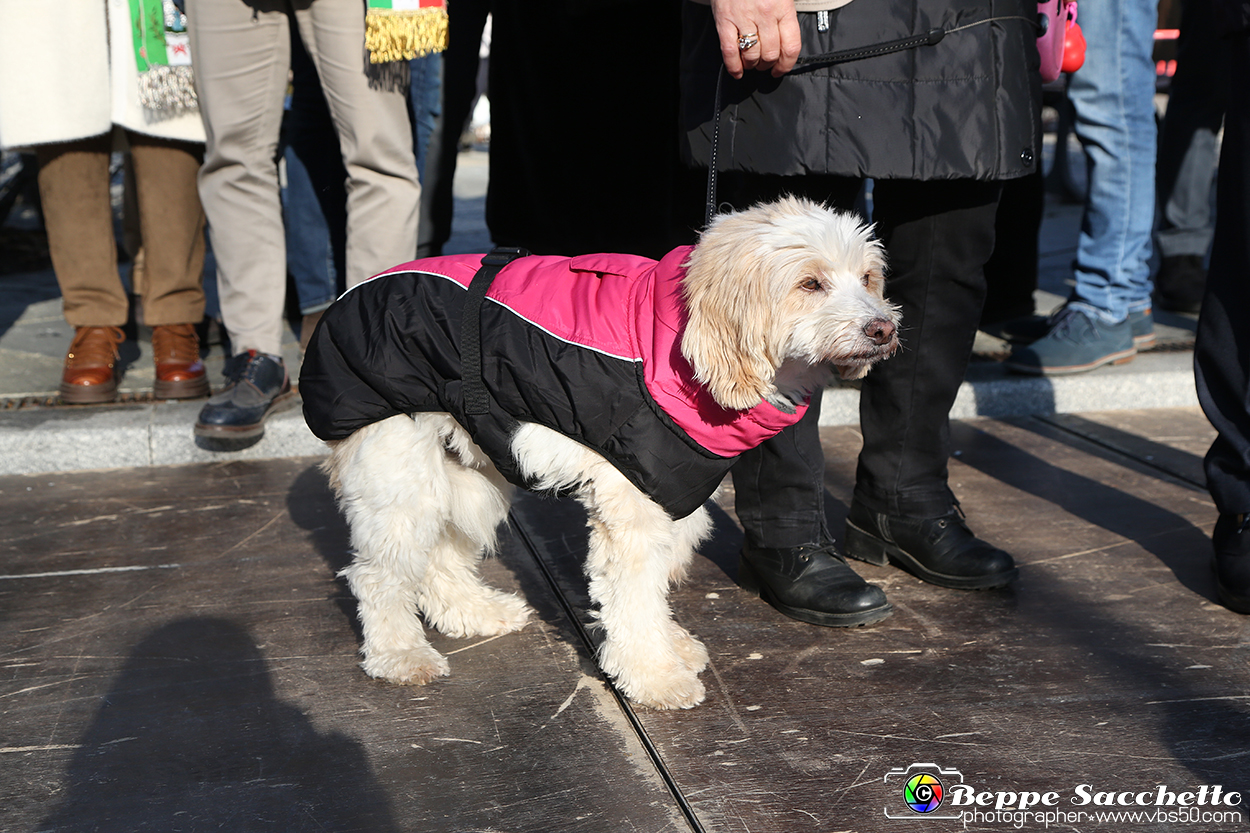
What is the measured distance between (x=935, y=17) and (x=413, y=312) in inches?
58.8

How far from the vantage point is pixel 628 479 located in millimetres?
2588

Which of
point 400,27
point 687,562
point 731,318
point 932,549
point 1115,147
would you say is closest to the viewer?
point 731,318

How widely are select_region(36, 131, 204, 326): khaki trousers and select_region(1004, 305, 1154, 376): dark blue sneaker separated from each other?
12.5 feet

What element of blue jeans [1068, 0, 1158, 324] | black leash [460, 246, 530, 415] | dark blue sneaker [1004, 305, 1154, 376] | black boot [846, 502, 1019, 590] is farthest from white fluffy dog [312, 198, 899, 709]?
blue jeans [1068, 0, 1158, 324]

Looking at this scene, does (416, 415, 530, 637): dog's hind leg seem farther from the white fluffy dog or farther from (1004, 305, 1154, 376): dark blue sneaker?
(1004, 305, 1154, 376): dark blue sneaker

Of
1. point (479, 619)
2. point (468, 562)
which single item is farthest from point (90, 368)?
point (479, 619)

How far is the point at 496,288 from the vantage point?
267 centimetres

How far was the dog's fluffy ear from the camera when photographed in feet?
7.91

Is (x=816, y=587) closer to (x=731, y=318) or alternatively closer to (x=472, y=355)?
(x=731, y=318)

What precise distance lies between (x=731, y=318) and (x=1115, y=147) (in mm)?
3434

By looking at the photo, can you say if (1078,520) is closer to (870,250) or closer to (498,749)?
(870,250)

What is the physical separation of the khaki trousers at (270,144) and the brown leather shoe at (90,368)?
614mm

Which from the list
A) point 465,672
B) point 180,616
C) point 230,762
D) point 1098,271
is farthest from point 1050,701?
point 1098,271

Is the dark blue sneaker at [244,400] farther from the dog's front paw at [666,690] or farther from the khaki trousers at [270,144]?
the dog's front paw at [666,690]
